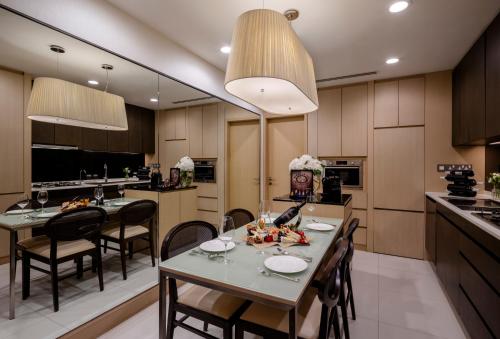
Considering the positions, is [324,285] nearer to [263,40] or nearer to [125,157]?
[263,40]

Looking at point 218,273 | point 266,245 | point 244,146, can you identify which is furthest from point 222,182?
point 218,273

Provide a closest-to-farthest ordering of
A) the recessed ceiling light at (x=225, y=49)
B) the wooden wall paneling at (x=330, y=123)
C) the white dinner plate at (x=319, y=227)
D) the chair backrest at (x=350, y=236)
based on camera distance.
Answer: the chair backrest at (x=350, y=236)
the white dinner plate at (x=319, y=227)
the recessed ceiling light at (x=225, y=49)
the wooden wall paneling at (x=330, y=123)

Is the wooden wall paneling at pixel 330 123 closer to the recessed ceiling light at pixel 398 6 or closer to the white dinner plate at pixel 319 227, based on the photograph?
the recessed ceiling light at pixel 398 6

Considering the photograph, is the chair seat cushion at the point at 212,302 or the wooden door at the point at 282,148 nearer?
the chair seat cushion at the point at 212,302

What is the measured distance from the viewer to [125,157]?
2.68m

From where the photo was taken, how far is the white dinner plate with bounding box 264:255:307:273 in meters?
1.30

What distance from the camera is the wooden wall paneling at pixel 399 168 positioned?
144 inches

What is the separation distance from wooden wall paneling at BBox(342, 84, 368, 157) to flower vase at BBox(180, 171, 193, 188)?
2.42 m

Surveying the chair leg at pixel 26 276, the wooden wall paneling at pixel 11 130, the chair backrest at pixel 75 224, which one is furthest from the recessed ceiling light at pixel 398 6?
the chair leg at pixel 26 276

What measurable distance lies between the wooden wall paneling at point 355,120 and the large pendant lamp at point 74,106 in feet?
10.4

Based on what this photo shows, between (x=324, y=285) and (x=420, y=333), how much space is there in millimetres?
1523

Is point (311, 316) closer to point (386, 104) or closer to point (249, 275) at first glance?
point (249, 275)

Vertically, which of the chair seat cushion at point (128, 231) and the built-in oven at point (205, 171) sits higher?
the built-in oven at point (205, 171)

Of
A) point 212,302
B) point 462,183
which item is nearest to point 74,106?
point 212,302
